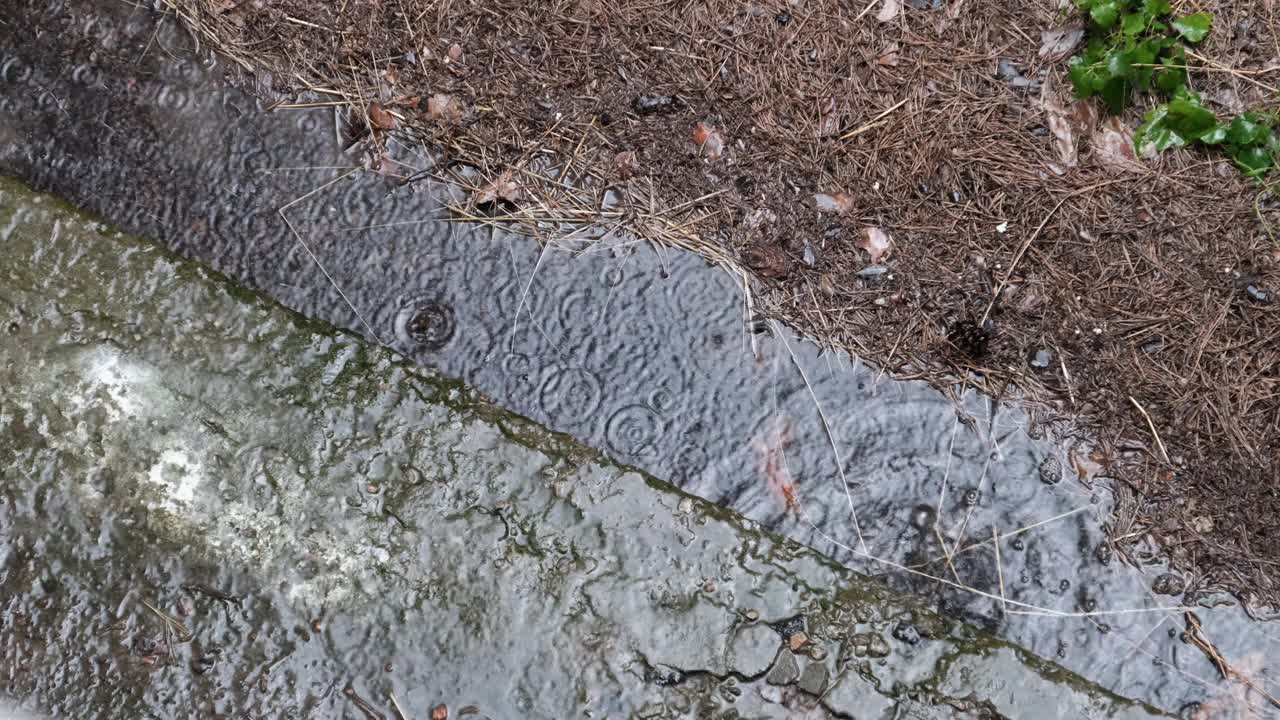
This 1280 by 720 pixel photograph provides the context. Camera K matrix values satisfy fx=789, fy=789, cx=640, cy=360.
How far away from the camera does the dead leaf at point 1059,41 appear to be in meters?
2.22

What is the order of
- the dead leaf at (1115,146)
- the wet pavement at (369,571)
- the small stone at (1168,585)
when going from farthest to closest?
the dead leaf at (1115,146), the small stone at (1168,585), the wet pavement at (369,571)

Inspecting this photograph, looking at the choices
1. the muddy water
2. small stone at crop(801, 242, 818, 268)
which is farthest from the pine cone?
small stone at crop(801, 242, 818, 268)

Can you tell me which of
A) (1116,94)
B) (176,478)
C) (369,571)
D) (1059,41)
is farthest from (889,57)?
(176,478)

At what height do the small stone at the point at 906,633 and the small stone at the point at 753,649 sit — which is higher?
the small stone at the point at 906,633

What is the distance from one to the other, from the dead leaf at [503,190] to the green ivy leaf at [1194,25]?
1667 mm

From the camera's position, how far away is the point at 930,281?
7.10 feet

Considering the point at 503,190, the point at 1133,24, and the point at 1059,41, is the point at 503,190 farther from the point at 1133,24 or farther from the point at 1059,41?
the point at 1133,24

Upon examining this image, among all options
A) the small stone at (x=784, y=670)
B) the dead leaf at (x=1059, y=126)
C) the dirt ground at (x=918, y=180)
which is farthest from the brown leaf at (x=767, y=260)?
the small stone at (x=784, y=670)

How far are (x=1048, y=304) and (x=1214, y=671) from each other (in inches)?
40.5

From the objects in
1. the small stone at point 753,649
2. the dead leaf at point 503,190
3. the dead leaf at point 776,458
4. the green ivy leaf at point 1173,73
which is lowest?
the small stone at point 753,649

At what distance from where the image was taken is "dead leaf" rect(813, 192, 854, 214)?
2193mm

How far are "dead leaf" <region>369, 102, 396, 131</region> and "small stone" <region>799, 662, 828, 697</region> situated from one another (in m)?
1.86

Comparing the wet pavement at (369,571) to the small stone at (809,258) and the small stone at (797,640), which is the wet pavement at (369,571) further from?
the small stone at (809,258)

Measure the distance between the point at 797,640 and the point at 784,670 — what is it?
79mm
